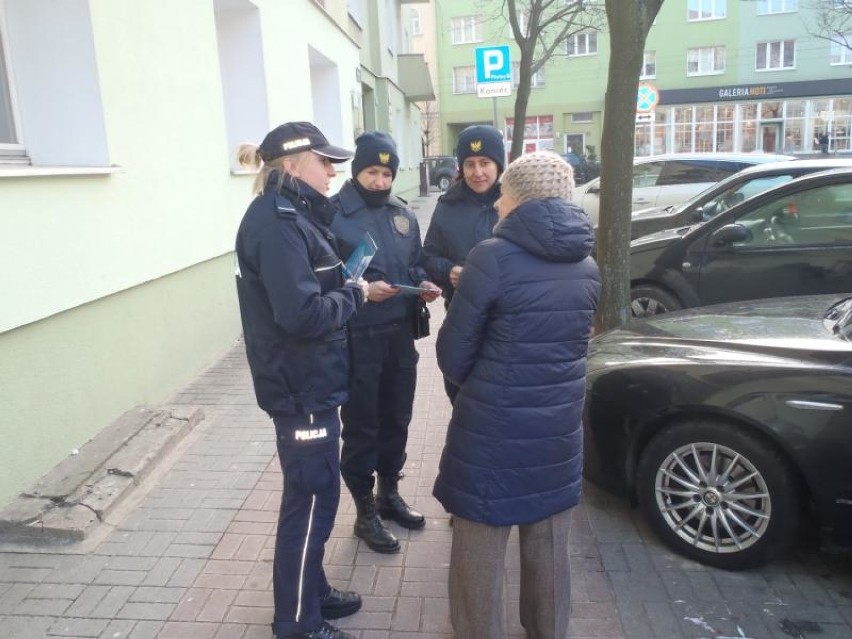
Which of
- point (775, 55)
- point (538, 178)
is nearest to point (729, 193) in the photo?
point (538, 178)

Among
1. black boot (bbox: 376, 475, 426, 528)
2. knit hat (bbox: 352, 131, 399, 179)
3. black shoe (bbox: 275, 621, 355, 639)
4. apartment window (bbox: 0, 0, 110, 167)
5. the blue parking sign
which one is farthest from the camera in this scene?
the blue parking sign

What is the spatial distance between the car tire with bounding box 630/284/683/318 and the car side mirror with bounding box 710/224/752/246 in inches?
25.7

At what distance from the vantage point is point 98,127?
4.61 meters

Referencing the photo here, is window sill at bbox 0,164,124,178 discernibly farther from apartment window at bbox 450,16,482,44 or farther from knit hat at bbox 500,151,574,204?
apartment window at bbox 450,16,482,44

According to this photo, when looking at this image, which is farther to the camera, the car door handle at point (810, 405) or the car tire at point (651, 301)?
the car tire at point (651, 301)

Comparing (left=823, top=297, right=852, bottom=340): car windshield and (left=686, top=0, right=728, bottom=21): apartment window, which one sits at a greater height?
(left=686, top=0, right=728, bottom=21): apartment window

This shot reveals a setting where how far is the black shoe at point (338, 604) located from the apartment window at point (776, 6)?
44371mm

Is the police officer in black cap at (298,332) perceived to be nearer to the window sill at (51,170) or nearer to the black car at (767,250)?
the window sill at (51,170)

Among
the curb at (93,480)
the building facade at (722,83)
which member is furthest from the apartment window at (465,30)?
the curb at (93,480)

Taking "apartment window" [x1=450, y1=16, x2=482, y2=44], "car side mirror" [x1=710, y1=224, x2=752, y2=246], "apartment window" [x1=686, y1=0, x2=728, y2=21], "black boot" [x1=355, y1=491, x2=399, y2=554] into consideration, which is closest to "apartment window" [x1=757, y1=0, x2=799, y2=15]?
"apartment window" [x1=686, y1=0, x2=728, y2=21]

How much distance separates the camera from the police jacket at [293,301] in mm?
2432

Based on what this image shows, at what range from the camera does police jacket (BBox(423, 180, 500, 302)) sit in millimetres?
3676

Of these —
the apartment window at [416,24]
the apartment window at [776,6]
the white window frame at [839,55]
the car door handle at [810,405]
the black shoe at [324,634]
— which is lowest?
the black shoe at [324,634]

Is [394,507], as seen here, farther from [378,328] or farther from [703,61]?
[703,61]
